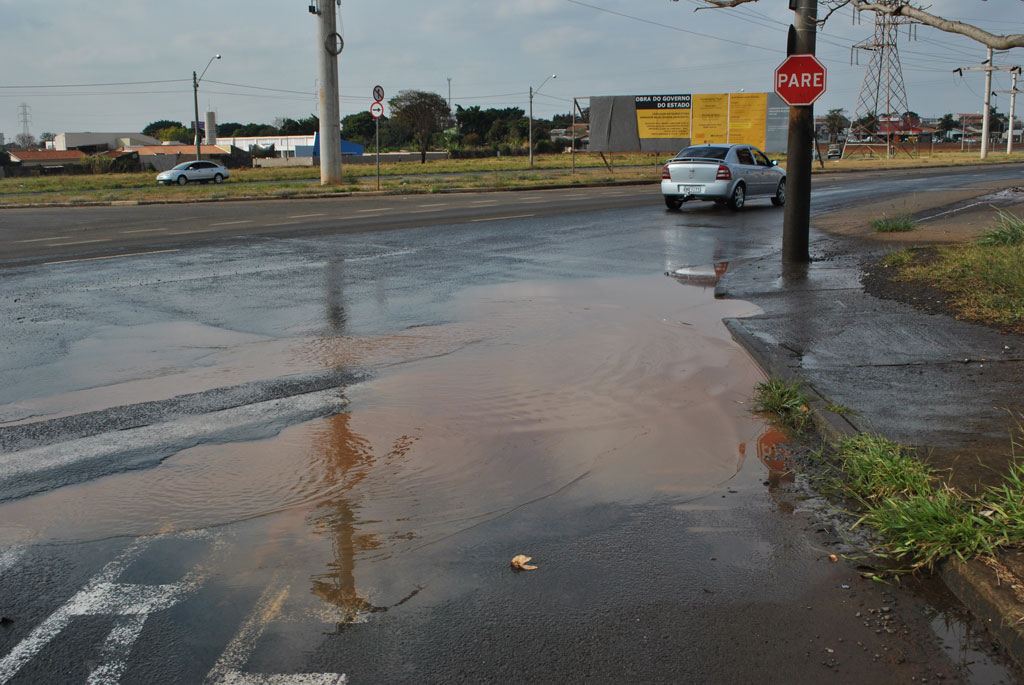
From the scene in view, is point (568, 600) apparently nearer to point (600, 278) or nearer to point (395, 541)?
point (395, 541)

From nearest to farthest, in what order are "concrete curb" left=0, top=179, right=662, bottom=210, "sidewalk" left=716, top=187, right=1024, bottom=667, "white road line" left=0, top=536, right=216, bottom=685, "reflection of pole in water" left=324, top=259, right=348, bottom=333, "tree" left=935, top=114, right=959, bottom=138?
1. "white road line" left=0, top=536, right=216, bottom=685
2. "sidewalk" left=716, top=187, right=1024, bottom=667
3. "reflection of pole in water" left=324, top=259, right=348, bottom=333
4. "concrete curb" left=0, top=179, right=662, bottom=210
5. "tree" left=935, top=114, right=959, bottom=138

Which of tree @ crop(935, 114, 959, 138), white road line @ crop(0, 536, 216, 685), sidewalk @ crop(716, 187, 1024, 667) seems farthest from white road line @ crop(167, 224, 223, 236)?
tree @ crop(935, 114, 959, 138)

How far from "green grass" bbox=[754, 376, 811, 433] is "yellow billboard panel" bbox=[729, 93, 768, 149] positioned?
39.6 metres

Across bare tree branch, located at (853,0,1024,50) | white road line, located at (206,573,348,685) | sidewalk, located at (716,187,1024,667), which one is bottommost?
white road line, located at (206,573,348,685)

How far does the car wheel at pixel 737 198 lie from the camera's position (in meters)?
22.9

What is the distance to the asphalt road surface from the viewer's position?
3.44m

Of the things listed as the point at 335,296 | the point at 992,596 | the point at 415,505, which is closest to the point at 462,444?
the point at 415,505

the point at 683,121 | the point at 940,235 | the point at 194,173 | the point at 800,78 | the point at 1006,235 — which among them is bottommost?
the point at 940,235

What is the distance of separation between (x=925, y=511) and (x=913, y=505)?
9 centimetres

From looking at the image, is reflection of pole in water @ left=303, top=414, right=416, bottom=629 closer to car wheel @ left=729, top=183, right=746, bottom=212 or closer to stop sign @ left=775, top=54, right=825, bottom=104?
stop sign @ left=775, top=54, right=825, bottom=104

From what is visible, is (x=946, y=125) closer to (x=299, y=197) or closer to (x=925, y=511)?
(x=299, y=197)

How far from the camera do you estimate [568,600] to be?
381cm

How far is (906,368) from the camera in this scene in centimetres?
711

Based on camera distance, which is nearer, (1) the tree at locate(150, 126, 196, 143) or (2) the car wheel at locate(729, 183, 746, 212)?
(2) the car wheel at locate(729, 183, 746, 212)
